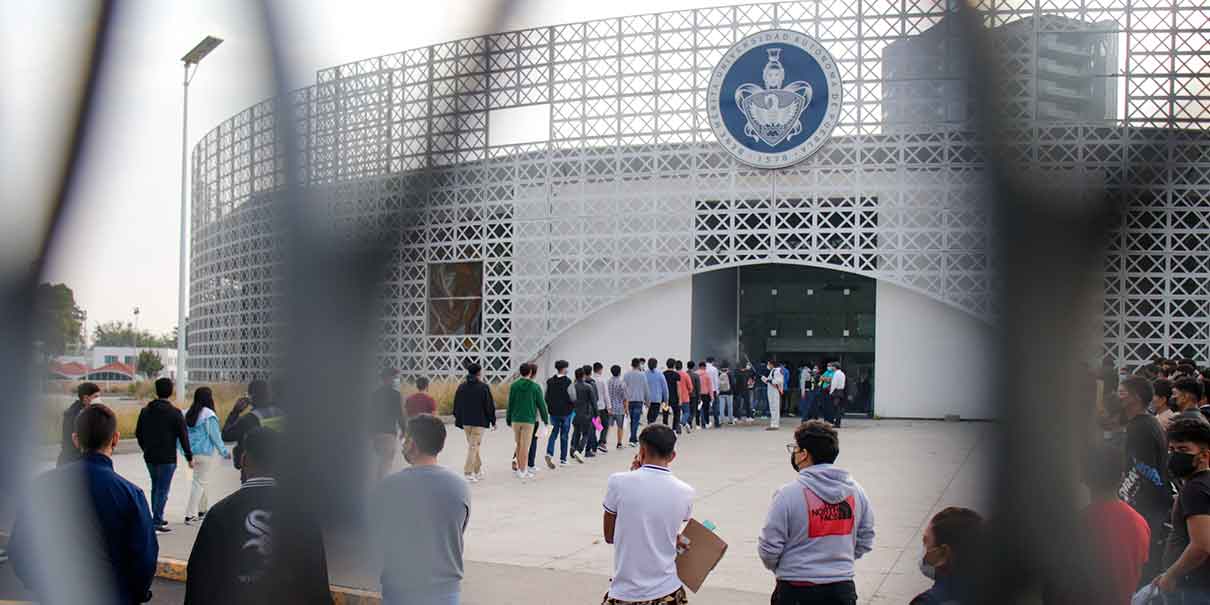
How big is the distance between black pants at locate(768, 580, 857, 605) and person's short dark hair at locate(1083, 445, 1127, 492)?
28.0 inches

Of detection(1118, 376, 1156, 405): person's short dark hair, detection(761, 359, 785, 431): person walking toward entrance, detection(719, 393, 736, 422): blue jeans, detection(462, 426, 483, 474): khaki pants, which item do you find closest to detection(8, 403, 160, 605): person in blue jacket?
detection(1118, 376, 1156, 405): person's short dark hair

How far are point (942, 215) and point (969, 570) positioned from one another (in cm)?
37

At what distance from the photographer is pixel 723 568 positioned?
558 cm

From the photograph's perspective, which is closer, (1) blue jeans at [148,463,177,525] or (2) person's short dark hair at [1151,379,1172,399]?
(2) person's short dark hair at [1151,379,1172,399]

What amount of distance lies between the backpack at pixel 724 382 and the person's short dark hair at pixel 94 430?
1493 cm

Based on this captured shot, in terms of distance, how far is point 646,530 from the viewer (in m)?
3.10

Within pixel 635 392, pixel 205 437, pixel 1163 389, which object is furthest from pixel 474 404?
pixel 1163 389

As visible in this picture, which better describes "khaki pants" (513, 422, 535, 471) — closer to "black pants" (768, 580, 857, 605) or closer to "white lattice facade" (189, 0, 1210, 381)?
"black pants" (768, 580, 857, 605)

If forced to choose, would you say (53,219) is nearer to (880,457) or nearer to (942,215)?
(942,215)

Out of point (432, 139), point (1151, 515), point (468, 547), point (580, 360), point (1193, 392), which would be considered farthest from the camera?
point (580, 360)

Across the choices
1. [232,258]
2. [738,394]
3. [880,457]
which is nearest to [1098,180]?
[232,258]

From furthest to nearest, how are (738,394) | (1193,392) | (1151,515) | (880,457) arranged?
(738,394), (880,457), (1193,392), (1151,515)

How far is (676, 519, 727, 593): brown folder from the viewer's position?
10.3 ft

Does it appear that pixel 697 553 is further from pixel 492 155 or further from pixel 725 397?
pixel 725 397
